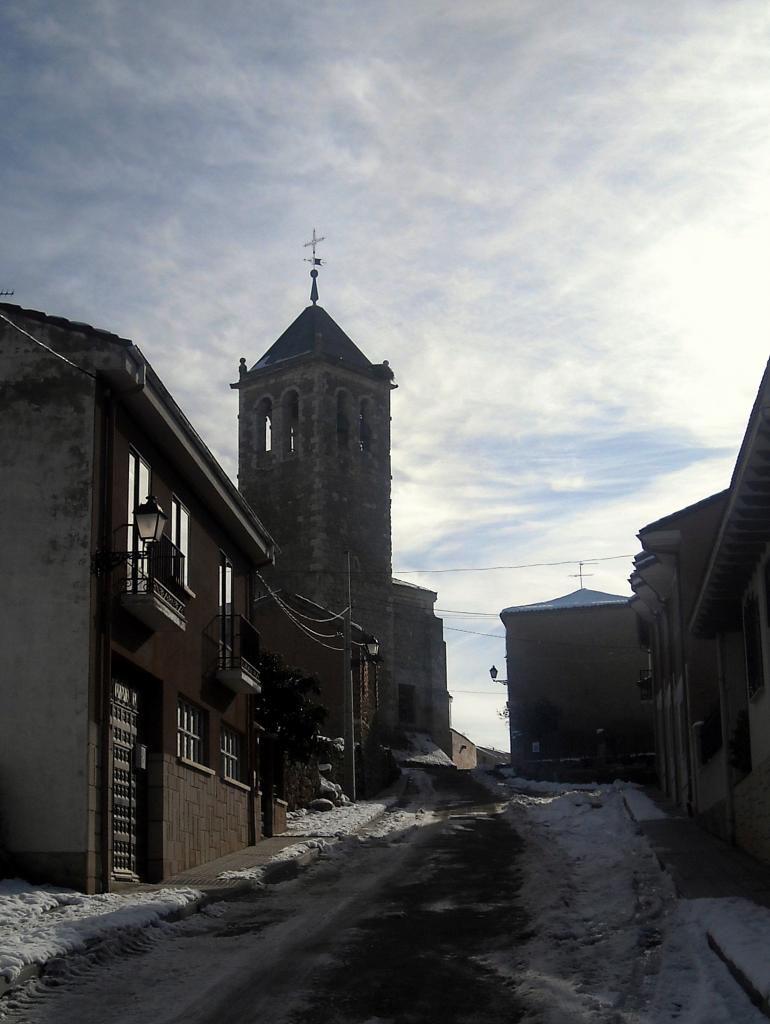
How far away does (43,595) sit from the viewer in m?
14.5

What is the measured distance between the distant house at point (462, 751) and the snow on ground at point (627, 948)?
51851 millimetres

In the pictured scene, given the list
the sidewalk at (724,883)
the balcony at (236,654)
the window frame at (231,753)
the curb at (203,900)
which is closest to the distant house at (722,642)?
the sidewalk at (724,883)

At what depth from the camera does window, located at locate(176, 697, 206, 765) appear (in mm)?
18438

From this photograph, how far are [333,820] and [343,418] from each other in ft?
125

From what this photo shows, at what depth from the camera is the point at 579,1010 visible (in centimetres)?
803

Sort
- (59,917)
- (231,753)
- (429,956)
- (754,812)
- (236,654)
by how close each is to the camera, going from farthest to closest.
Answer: (231,753) < (236,654) < (754,812) < (59,917) < (429,956)

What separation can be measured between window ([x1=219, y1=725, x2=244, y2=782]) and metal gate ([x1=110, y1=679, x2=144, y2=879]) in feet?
15.3

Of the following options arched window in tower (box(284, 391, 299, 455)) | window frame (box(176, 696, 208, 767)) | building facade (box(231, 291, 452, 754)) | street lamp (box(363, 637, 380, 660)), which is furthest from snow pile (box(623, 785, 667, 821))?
arched window in tower (box(284, 391, 299, 455))

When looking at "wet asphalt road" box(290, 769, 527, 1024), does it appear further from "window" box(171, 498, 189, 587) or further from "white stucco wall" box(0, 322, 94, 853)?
"window" box(171, 498, 189, 587)

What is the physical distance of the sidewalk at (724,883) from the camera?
8.28 m

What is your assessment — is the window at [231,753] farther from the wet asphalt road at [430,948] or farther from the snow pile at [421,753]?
the snow pile at [421,753]

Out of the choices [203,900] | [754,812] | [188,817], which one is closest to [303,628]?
[188,817]

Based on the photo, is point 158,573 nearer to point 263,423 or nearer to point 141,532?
point 141,532

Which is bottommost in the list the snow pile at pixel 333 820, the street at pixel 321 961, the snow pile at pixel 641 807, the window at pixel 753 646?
the street at pixel 321 961
